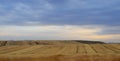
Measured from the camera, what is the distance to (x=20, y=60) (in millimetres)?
2770

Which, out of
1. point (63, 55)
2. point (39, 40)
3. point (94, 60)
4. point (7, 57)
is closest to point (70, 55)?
point (63, 55)

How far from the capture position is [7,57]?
2.81 m

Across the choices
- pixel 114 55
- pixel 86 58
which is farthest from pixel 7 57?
pixel 114 55

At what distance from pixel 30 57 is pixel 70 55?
42 centimetres

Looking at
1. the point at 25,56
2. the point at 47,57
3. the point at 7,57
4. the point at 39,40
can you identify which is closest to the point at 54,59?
the point at 47,57

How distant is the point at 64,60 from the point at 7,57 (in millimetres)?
587

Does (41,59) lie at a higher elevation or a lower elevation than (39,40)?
lower

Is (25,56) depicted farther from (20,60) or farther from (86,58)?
(86,58)

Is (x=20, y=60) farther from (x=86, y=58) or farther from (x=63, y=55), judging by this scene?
(x=86, y=58)

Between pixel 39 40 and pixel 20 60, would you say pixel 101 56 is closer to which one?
pixel 20 60

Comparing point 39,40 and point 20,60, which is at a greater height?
point 39,40

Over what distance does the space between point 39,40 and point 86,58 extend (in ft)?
23.1

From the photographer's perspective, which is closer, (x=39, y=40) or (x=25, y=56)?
(x=25, y=56)

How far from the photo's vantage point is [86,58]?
284 centimetres
